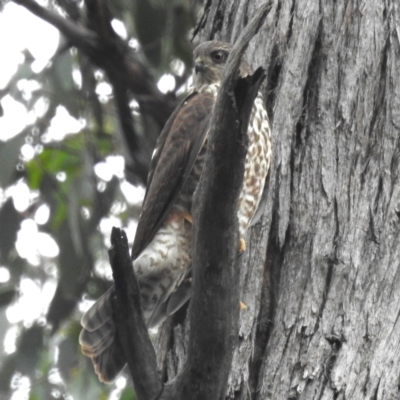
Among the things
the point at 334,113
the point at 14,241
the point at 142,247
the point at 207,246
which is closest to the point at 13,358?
the point at 14,241

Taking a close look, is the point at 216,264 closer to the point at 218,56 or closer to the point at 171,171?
the point at 171,171

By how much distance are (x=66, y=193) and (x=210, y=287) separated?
254 centimetres

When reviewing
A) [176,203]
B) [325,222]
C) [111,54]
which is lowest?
[325,222]

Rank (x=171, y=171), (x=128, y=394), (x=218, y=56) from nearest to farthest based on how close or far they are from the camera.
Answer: (x=171, y=171)
(x=218, y=56)
(x=128, y=394)

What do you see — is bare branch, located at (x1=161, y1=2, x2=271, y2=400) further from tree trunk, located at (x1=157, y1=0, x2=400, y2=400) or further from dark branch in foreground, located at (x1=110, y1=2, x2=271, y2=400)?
tree trunk, located at (x1=157, y1=0, x2=400, y2=400)

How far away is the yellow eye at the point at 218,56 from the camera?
9.26ft

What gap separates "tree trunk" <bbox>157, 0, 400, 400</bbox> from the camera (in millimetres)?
1929

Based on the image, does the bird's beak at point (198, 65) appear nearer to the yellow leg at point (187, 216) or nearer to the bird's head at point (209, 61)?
the bird's head at point (209, 61)

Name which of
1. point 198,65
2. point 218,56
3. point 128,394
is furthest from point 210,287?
point 128,394

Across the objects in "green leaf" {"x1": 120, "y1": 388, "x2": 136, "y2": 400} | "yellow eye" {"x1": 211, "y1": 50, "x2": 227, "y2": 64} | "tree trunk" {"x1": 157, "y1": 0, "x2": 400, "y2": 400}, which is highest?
"yellow eye" {"x1": 211, "y1": 50, "x2": 227, "y2": 64}

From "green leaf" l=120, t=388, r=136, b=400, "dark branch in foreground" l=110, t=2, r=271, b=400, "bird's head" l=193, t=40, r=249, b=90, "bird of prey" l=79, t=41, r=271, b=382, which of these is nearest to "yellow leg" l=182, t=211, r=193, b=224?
"bird of prey" l=79, t=41, r=271, b=382

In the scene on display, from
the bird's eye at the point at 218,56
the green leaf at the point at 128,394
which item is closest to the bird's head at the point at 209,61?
the bird's eye at the point at 218,56

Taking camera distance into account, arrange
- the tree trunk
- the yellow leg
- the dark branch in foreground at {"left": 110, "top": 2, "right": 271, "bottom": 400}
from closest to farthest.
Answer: the dark branch in foreground at {"left": 110, "top": 2, "right": 271, "bottom": 400} → the tree trunk → the yellow leg

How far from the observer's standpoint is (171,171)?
2453 mm
